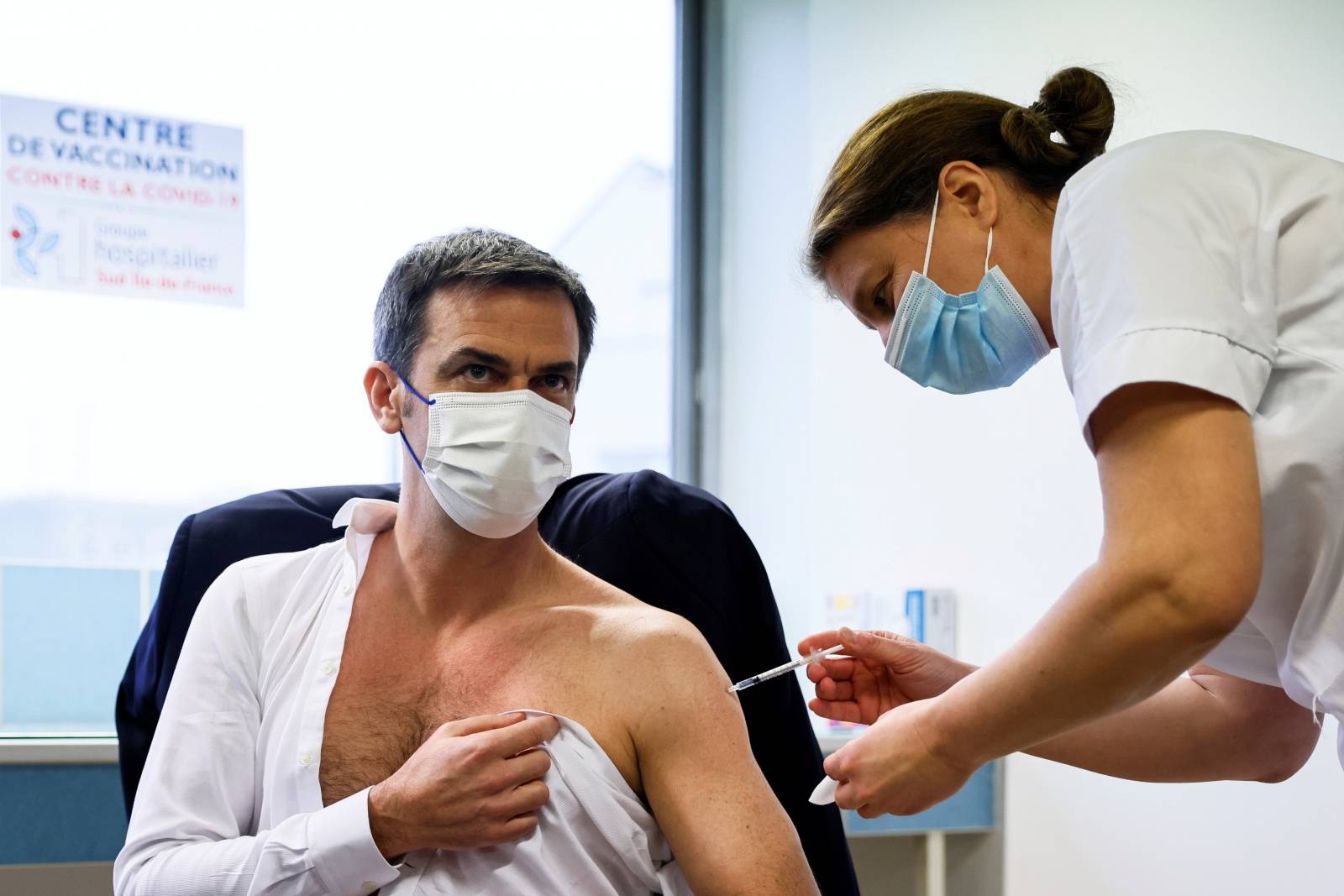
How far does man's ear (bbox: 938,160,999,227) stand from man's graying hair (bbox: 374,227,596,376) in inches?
23.2

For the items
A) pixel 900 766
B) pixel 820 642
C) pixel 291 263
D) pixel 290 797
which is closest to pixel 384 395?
pixel 290 797

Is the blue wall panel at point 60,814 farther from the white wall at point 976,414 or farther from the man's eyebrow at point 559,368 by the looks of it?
the white wall at point 976,414

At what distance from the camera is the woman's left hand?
42.7 inches

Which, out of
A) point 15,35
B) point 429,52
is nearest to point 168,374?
point 15,35

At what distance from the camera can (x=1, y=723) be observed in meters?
A: 2.55

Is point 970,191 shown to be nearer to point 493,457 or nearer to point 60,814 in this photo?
point 493,457

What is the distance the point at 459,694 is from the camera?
1.53 m

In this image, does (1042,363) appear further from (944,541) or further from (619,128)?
(619,128)

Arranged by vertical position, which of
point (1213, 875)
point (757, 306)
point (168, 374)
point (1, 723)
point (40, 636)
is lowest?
point (1213, 875)

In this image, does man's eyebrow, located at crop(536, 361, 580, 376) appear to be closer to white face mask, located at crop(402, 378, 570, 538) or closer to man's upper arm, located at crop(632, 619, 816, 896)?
white face mask, located at crop(402, 378, 570, 538)

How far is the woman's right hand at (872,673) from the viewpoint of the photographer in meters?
1.50

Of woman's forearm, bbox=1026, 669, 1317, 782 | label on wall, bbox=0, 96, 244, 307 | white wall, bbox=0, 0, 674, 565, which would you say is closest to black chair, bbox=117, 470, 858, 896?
woman's forearm, bbox=1026, 669, 1317, 782

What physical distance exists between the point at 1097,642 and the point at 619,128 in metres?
2.64

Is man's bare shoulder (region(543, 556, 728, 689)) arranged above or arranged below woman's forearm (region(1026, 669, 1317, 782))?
above
